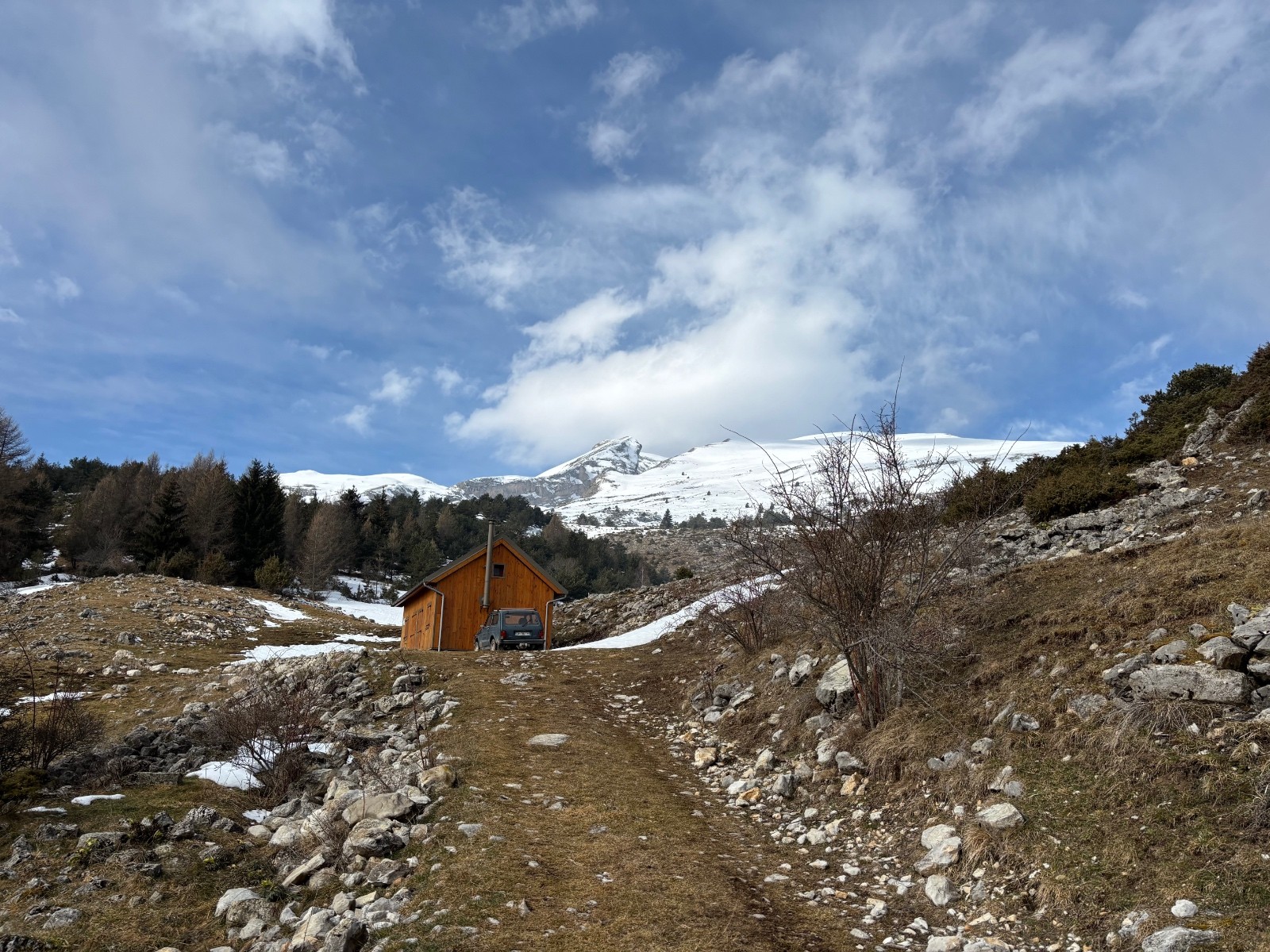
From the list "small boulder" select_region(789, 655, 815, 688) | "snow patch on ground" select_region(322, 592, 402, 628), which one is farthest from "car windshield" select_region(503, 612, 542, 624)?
"snow patch on ground" select_region(322, 592, 402, 628)

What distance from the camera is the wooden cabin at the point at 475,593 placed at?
31125 mm

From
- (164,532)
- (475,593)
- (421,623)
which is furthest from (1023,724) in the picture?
(164,532)

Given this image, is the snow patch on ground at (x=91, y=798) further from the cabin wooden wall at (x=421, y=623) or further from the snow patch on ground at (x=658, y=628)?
the cabin wooden wall at (x=421, y=623)

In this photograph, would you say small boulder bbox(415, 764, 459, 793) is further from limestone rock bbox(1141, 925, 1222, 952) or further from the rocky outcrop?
the rocky outcrop

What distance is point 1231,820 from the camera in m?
5.03

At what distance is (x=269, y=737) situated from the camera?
1014cm

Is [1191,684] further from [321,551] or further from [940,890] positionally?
[321,551]

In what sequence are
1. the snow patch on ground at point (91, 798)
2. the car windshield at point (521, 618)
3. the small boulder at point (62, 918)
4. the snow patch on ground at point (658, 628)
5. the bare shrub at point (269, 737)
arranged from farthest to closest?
1. the car windshield at point (521, 618)
2. the snow patch on ground at point (658, 628)
3. the bare shrub at point (269, 737)
4. the snow patch on ground at point (91, 798)
5. the small boulder at point (62, 918)

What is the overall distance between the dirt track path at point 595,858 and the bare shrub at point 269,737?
2078 millimetres

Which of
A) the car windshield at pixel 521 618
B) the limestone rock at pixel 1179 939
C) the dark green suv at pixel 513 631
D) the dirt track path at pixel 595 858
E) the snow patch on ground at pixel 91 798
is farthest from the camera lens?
the car windshield at pixel 521 618

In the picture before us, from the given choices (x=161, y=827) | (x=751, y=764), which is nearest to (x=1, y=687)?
(x=161, y=827)

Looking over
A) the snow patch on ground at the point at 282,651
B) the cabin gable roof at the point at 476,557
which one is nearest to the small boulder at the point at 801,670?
the snow patch on ground at the point at 282,651

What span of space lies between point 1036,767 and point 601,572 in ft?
244

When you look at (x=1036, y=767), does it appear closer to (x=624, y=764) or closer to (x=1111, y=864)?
(x=1111, y=864)
